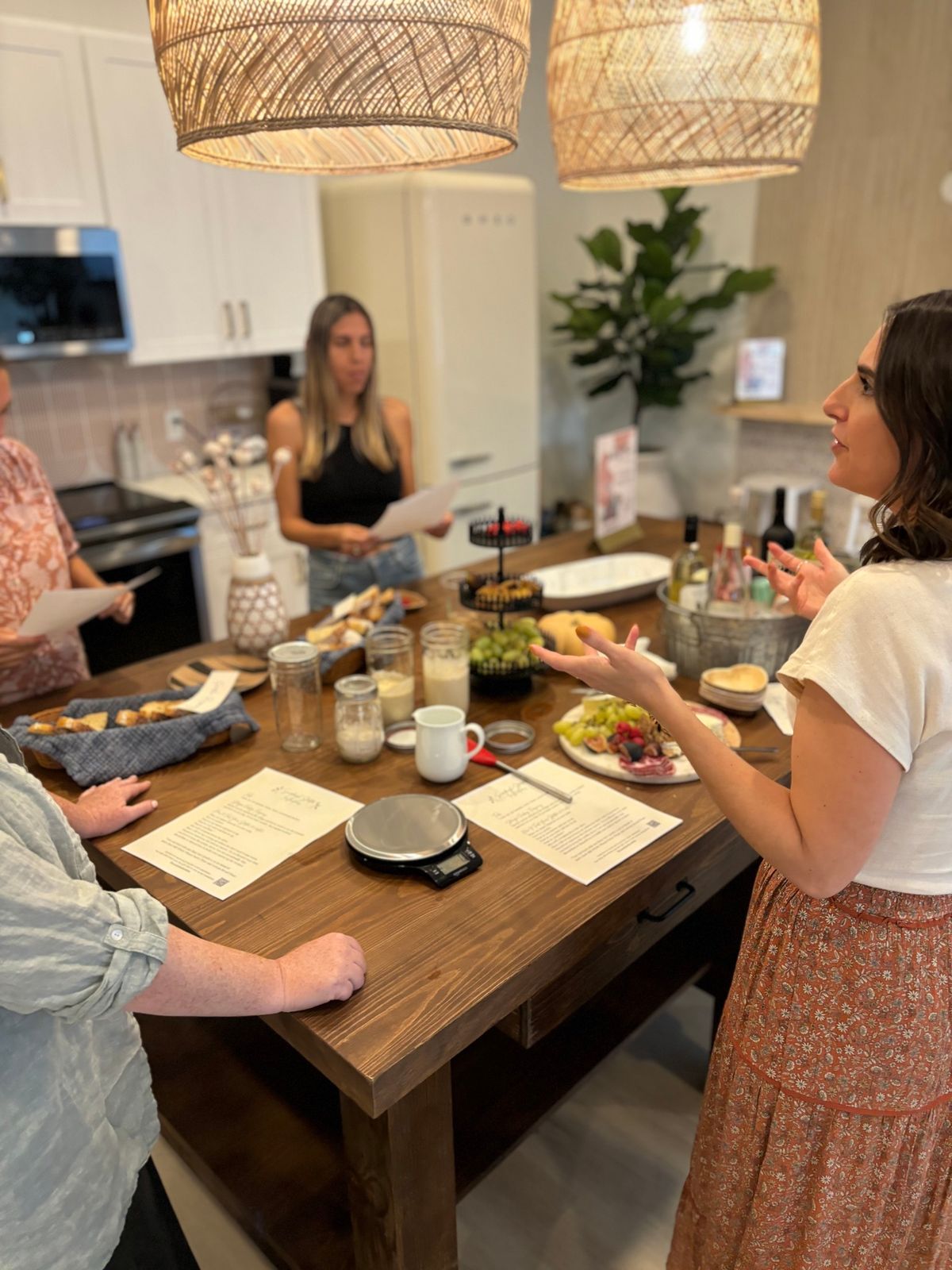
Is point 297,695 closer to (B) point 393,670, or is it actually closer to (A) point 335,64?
(B) point 393,670

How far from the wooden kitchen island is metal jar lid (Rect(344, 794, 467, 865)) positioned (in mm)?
35

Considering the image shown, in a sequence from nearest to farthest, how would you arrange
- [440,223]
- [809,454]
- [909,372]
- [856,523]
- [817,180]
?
[909,372] < [856,523] < [440,223] < [817,180] < [809,454]

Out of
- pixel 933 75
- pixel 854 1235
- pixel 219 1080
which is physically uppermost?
pixel 933 75

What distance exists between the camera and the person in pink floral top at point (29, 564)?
194cm

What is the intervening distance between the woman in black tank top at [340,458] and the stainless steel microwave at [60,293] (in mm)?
1018

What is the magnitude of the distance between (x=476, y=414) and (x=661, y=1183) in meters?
3.11

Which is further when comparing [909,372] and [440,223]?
[440,223]

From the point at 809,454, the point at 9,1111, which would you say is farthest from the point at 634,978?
the point at 809,454

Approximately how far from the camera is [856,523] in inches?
103

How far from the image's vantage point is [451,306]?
392 centimetres

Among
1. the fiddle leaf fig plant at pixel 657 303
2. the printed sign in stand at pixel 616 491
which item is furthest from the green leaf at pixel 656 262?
the printed sign in stand at pixel 616 491

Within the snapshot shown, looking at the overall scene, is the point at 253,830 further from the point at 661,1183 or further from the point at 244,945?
the point at 661,1183

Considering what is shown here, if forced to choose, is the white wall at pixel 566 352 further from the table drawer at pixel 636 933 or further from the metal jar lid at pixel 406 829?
the metal jar lid at pixel 406 829

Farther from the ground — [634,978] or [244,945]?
[244,945]
